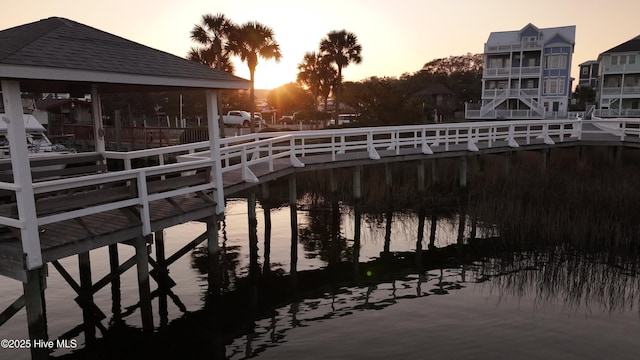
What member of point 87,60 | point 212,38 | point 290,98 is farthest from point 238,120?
point 87,60

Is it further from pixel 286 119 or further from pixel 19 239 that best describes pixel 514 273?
pixel 286 119

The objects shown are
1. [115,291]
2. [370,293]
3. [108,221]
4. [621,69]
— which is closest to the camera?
[108,221]

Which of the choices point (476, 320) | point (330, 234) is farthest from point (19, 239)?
point (330, 234)

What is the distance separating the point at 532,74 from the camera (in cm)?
4906

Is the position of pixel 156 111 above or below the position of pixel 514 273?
above

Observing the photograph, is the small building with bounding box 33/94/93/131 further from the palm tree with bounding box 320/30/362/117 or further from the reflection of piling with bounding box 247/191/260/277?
the reflection of piling with bounding box 247/191/260/277

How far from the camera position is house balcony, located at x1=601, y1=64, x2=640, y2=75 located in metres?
50.3

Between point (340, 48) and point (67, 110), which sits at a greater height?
point (340, 48)

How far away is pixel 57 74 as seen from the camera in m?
6.96

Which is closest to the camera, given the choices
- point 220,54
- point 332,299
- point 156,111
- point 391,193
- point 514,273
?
point 332,299

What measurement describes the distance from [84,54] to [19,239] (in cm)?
319

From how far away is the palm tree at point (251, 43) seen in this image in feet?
122

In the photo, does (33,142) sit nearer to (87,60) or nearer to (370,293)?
(87,60)

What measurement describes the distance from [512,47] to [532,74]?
12.8 feet
